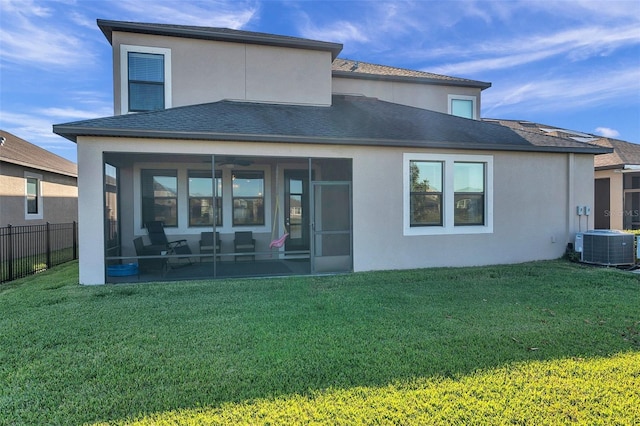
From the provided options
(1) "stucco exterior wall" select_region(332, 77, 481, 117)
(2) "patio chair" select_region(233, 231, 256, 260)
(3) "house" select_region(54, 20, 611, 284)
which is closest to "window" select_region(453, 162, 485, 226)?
(3) "house" select_region(54, 20, 611, 284)

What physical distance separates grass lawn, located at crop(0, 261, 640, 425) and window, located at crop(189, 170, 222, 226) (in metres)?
3.91

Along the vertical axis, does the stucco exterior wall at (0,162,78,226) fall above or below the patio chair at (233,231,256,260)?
above

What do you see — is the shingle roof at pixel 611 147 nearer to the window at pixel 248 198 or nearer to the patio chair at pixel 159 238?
the window at pixel 248 198

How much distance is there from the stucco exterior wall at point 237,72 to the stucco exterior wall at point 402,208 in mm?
2741

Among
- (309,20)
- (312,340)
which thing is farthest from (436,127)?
(312,340)

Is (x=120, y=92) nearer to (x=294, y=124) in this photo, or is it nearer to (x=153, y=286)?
(x=294, y=124)

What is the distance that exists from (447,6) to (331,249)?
27.2 feet

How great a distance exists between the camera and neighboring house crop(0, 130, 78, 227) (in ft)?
37.2

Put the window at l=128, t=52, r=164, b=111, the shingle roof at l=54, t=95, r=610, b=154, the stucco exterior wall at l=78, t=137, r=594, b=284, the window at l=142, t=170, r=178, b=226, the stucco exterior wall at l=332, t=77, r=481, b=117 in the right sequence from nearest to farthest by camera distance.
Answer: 1. the stucco exterior wall at l=78, t=137, r=594, b=284
2. the shingle roof at l=54, t=95, r=610, b=154
3. the window at l=128, t=52, r=164, b=111
4. the window at l=142, t=170, r=178, b=226
5. the stucco exterior wall at l=332, t=77, r=481, b=117

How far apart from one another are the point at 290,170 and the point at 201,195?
106 inches

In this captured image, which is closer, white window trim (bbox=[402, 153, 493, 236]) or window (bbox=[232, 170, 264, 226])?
white window trim (bbox=[402, 153, 493, 236])

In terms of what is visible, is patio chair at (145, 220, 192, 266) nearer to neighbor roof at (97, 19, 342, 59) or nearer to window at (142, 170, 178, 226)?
window at (142, 170, 178, 226)

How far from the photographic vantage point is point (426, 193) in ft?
28.5

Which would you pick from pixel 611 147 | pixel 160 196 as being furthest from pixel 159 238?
pixel 611 147
